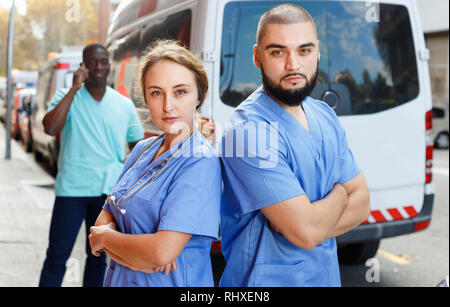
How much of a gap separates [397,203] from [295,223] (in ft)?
7.14

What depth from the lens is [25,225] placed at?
553cm

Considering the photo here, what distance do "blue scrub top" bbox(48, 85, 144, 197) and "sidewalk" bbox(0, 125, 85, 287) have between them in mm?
425

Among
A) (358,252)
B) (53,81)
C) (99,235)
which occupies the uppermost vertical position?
(53,81)

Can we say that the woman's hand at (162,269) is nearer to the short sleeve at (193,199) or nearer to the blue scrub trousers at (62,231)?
the short sleeve at (193,199)

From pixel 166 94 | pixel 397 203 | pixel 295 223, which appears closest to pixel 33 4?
pixel 166 94

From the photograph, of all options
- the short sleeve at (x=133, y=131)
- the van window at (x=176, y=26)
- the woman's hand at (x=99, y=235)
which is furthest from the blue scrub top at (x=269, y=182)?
the short sleeve at (x=133, y=131)

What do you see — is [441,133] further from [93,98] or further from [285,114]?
[285,114]

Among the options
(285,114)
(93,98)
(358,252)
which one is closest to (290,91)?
(285,114)

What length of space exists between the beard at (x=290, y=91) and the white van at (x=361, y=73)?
26.6 inches

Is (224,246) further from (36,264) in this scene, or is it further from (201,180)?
(36,264)

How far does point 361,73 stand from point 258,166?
6.54 feet

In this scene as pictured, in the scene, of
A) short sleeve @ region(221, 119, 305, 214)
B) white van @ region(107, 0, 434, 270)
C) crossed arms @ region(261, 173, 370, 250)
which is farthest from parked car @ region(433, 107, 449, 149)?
short sleeve @ region(221, 119, 305, 214)

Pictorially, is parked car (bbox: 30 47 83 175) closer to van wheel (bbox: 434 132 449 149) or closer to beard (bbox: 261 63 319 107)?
beard (bbox: 261 63 319 107)
